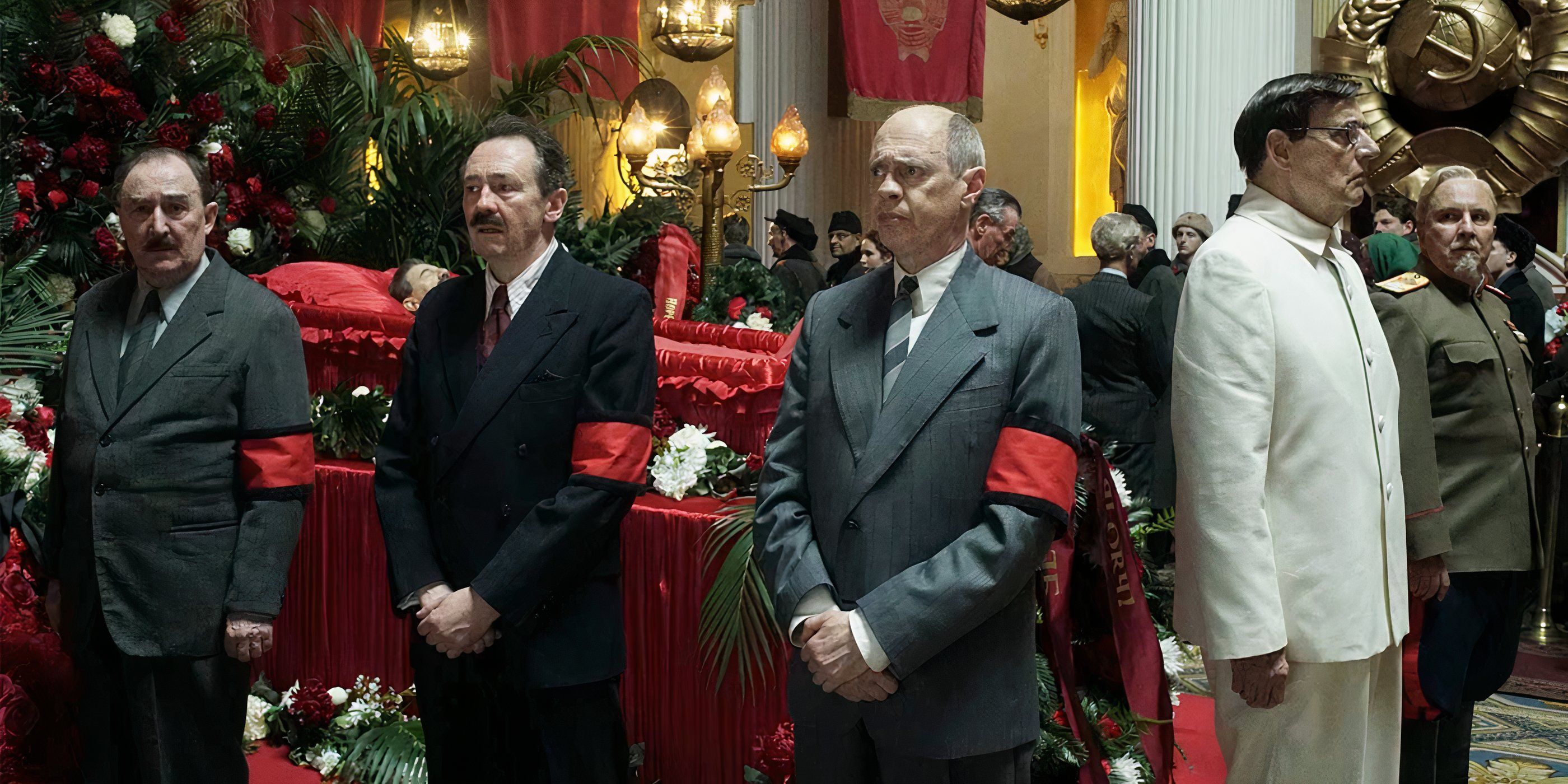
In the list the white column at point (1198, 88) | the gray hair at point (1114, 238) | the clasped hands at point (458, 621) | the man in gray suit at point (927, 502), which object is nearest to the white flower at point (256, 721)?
the clasped hands at point (458, 621)

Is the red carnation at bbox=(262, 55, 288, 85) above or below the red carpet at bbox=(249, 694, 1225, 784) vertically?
above

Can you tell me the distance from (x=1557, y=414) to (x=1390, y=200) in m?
1.95

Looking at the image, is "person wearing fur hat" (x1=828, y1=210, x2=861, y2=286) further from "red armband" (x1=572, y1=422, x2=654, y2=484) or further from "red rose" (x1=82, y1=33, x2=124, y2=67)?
"red armband" (x1=572, y1=422, x2=654, y2=484)

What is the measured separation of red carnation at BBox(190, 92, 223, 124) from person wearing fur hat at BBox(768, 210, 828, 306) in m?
2.98

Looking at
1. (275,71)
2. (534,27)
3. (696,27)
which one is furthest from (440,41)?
(275,71)

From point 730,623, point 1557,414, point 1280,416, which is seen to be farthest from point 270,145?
point 1557,414

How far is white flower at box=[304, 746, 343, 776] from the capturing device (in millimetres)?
3512

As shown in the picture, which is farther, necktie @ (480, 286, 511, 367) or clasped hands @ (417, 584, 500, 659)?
necktie @ (480, 286, 511, 367)

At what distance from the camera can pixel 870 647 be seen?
187 cm

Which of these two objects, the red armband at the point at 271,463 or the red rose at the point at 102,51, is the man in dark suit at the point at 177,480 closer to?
the red armband at the point at 271,463

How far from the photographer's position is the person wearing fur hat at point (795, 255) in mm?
7398

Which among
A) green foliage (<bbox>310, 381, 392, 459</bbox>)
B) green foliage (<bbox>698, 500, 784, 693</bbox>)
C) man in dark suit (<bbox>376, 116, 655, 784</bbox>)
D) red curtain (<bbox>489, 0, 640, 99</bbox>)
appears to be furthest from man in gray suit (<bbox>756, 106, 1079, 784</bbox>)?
red curtain (<bbox>489, 0, 640, 99</bbox>)

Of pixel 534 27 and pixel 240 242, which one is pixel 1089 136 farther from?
pixel 240 242

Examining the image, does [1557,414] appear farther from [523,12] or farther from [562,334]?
[523,12]
